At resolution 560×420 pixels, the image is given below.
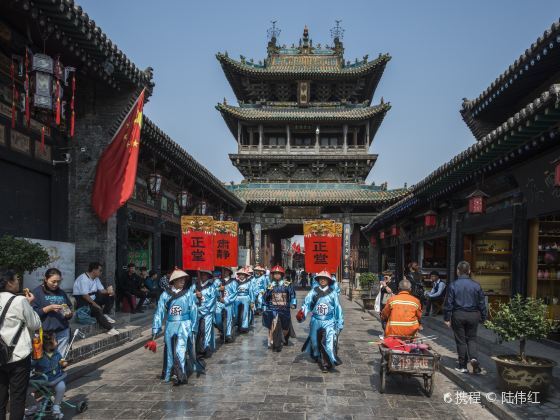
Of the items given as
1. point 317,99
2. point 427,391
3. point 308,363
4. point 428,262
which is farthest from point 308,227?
point 317,99

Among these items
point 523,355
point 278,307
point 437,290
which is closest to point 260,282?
point 278,307

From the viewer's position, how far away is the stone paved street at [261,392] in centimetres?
516

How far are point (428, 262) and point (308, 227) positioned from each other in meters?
8.24

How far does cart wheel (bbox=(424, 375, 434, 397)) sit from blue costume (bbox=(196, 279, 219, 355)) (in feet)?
12.9

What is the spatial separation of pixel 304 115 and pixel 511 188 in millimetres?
21165

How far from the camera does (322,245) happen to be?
941 cm

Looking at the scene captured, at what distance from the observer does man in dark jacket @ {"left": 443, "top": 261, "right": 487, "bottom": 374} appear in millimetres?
6527

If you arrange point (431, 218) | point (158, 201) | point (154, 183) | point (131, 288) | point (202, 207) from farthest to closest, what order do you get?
point (202, 207), point (158, 201), point (431, 218), point (154, 183), point (131, 288)

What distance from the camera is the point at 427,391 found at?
19.4 feet

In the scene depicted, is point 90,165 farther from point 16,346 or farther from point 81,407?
point 16,346

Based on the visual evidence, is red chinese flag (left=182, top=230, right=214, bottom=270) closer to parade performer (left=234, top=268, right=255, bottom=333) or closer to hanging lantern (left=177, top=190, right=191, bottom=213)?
parade performer (left=234, top=268, right=255, bottom=333)

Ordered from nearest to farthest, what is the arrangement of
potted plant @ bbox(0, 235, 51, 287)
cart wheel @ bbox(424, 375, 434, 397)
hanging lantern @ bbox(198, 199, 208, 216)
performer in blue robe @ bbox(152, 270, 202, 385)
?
potted plant @ bbox(0, 235, 51, 287) < cart wheel @ bbox(424, 375, 434, 397) < performer in blue robe @ bbox(152, 270, 202, 385) < hanging lantern @ bbox(198, 199, 208, 216)

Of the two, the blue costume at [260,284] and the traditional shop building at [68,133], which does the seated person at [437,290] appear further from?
the traditional shop building at [68,133]

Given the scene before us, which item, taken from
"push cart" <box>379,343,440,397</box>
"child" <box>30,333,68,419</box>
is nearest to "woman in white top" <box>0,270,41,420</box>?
"child" <box>30,333,68,419</box>
